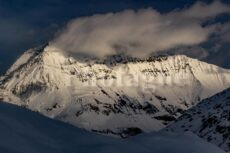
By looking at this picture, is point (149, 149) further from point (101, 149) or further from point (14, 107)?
point (14, 107)

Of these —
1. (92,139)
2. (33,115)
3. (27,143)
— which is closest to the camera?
(27,143)

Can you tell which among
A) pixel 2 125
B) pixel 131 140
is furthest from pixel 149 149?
pixel 2 125

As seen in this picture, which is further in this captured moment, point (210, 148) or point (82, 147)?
point (210, 148)

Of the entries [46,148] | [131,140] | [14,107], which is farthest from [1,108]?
[131,140]

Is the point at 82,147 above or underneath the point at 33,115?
underneath

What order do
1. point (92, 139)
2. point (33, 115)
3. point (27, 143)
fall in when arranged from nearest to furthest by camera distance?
1. point (27, 143)
2. point (92, 139)
3. point (33, 115)

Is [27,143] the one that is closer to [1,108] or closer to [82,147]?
[82,147]
